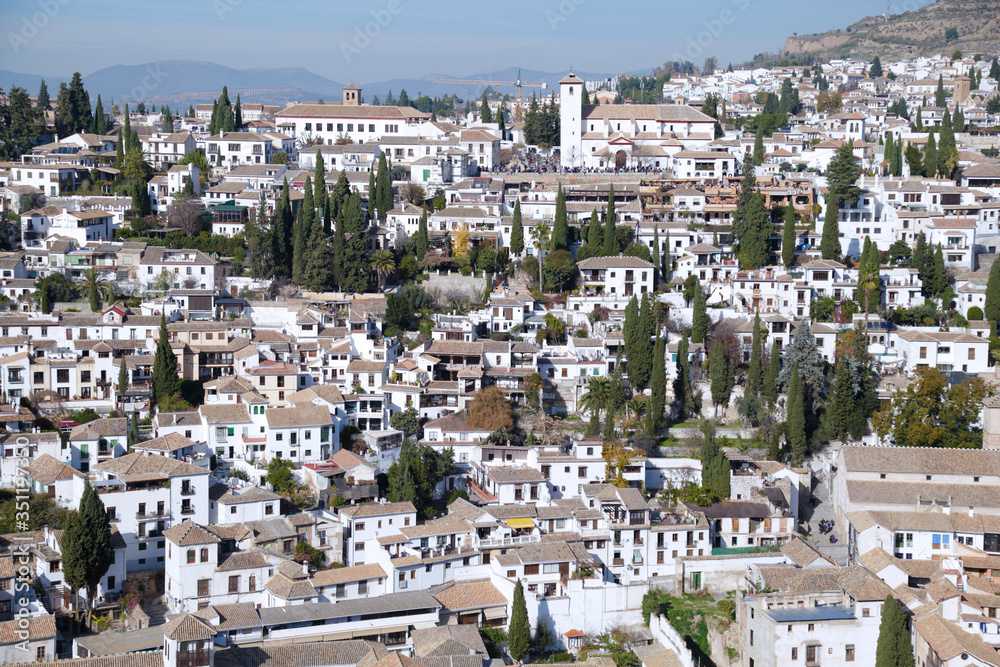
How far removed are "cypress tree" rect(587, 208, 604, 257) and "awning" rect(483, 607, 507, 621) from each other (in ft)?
60.1

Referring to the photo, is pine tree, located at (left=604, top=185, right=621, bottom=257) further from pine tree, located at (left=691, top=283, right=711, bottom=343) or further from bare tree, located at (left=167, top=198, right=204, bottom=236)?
bare tree, located at (left=167, top=198, right=204, bottom=236)

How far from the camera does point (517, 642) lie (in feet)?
88.1

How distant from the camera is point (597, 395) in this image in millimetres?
35688

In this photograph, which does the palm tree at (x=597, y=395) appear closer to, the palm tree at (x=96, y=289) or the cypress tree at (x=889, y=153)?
the palm tree at (x=96, y=289)

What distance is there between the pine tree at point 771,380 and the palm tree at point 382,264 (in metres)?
13.7

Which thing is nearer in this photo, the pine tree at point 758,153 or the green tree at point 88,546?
the green tree at point 88,546

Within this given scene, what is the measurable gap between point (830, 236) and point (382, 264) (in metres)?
16.5

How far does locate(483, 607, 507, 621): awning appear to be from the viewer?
28.3m

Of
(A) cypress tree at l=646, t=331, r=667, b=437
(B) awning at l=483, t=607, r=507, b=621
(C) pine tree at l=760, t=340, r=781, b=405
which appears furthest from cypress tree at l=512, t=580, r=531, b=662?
(C) pine tree at l=760, t=340, r=781, b=405

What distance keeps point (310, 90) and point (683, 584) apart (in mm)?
90303

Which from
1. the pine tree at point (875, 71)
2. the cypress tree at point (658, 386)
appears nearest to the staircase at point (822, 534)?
the cypress tree at point (658, 386)

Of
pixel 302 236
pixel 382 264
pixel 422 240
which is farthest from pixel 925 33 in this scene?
pixel 302 236

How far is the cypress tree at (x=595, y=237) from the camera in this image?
4388 cm

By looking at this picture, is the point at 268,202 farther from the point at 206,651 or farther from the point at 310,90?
the point at 310,90
